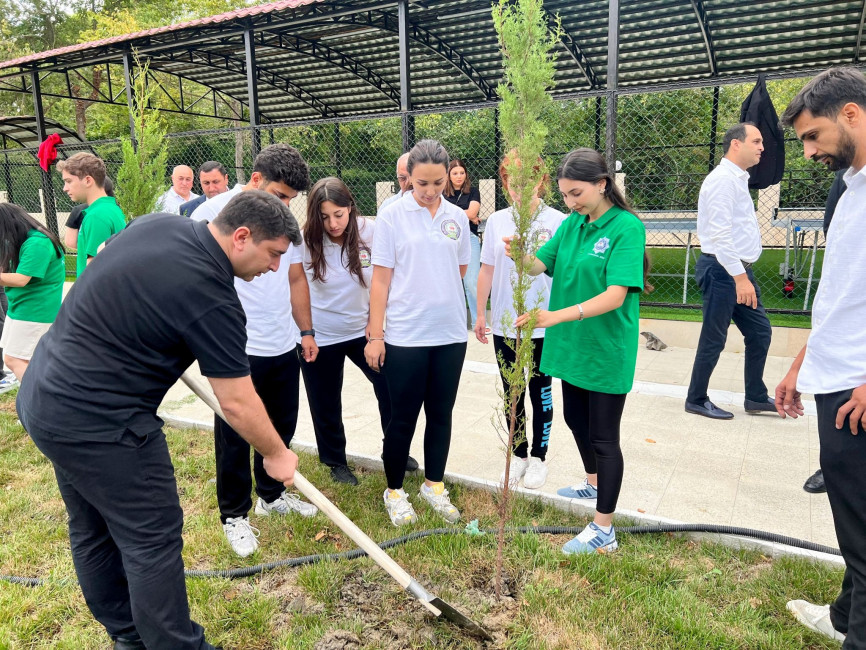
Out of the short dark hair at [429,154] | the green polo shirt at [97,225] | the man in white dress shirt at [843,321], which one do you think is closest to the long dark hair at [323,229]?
the short dark hair at [429,154]

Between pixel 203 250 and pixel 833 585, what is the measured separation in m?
3.05

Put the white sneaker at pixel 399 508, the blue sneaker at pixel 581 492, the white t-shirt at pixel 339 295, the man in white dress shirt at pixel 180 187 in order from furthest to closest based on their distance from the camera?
the man in white dress shirt at pixel 180 187 → the white t-shirt at pixel 339 295 → the blue sneaker at pixel 581 492 → the white sneaker at pixel 399 508

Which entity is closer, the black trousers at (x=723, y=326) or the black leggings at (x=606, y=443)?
the black leggings at (x=606, y=443)

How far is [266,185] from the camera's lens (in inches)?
124

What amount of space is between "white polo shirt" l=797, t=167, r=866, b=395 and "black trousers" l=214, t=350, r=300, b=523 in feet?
8.10

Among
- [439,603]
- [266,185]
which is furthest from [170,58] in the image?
[439,603]

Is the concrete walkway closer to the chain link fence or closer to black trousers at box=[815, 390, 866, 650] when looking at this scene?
black trousers at box=[815, 390, 866, 650]

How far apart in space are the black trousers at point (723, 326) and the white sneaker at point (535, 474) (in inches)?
77.5

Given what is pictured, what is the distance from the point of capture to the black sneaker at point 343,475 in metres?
4.06

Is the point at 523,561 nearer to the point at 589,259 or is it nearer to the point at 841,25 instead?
the point at 589,259

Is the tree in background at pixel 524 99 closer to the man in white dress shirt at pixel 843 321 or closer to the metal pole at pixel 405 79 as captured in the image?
the man in white dress shirt at pixel 843 321

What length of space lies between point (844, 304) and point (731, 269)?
302 centimetres

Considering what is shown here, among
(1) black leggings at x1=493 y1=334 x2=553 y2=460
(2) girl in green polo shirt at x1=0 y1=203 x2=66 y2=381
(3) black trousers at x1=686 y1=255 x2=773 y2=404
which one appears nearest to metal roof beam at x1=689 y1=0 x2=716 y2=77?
(3) black trousers at x1=686 y1=255 x2=773 y2=404

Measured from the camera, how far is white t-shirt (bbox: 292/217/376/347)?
384 cm
